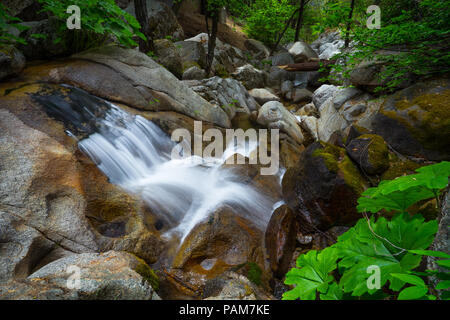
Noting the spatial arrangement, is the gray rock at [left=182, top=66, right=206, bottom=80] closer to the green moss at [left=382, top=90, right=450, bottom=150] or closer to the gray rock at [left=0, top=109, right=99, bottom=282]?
the gray rock at [left=0, top=109, right=99, bottom=282]

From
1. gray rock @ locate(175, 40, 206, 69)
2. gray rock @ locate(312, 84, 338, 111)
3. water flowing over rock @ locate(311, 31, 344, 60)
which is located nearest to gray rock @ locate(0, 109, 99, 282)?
gray rock @ locate(175, 40, 206, 69)

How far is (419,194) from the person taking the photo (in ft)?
4.84

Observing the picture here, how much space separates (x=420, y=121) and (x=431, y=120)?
0.57 feet

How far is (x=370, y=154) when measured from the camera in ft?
13.8

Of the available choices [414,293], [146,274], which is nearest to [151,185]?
[146,274]

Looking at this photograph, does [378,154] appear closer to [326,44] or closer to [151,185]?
[151,185]

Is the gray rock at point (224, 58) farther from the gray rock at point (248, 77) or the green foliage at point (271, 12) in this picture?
the green foliage at point (271, 12)

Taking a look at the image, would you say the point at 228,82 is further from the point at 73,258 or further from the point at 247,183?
the point at 73,258

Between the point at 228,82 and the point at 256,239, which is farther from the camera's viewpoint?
the point at 228,82

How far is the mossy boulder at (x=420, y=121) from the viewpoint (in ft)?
14.3
